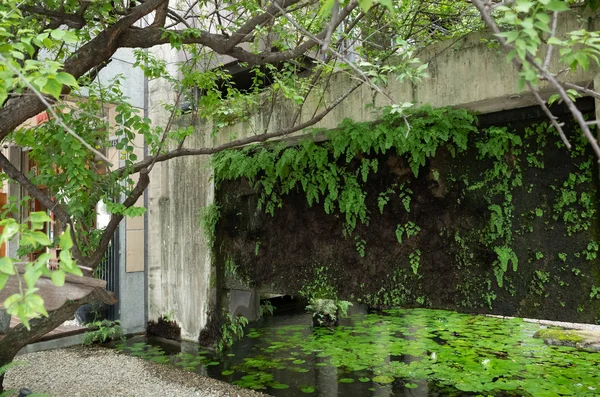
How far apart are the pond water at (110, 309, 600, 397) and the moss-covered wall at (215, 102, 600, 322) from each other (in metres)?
1.15

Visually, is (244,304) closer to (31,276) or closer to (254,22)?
(254,22)

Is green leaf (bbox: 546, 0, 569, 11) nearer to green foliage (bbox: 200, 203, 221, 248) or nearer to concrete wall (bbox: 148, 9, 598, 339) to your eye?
concrete wall (bbox: 148, 9, 598, 339)

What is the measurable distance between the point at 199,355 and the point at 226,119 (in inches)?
185

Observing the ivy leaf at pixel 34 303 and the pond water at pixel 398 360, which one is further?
the pond water at pixel 398 360

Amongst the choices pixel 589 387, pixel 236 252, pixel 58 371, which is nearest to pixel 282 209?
pixel 236 252

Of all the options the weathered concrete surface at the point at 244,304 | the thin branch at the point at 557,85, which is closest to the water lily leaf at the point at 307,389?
the weathered concrete surface at the point at 244,304

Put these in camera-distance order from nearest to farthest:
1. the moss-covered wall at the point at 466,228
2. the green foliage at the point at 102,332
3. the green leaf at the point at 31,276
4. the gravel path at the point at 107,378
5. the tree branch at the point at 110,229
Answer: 1. the green leaf at the point at 31,276
2. the moss-covered wall at the point at 466,228
3. the tree branch at the point at 110,229
4. the gravel path at the point at 107,378
5. the green foliage at the point at 102,332

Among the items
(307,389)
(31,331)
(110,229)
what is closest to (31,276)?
(31,331)

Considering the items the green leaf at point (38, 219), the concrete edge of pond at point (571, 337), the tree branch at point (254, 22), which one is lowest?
the concrete edge of pond at point (571, 337)

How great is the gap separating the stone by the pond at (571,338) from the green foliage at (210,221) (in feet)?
22.4

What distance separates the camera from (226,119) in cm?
862

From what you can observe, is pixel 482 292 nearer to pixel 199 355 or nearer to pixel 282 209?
pixel 282 209

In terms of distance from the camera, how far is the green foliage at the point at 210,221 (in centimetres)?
884

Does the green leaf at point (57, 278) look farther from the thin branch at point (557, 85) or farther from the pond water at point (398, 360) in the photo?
the pond water at point (398, 360)
